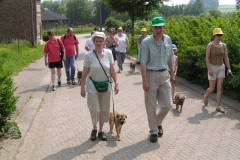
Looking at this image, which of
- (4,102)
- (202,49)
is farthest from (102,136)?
(202,49)

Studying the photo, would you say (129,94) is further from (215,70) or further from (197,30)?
(197,30)

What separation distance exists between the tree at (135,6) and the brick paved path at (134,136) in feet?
47.5

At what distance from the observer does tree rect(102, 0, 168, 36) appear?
22.6 metres

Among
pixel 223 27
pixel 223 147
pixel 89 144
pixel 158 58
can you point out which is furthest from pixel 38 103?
pixel 223 27

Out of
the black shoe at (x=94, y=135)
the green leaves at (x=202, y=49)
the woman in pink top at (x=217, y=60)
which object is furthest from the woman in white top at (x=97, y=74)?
the green leaves at (x=202, y=49)

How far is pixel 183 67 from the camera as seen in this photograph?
11.9 metres

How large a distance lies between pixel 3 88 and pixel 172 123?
3.35 m

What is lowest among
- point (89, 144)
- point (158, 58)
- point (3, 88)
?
point (89, 144)

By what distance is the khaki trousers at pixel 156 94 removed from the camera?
19.0 feet

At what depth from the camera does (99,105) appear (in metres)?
6.02

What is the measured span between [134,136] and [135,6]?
1734cm

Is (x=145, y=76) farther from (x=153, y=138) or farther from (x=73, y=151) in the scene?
(x=73, y=151)

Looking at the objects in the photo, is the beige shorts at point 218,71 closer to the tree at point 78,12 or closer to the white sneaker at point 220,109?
the white sneaker at point 220,109

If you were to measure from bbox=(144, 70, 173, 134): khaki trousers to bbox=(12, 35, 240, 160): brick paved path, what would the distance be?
425 mm
